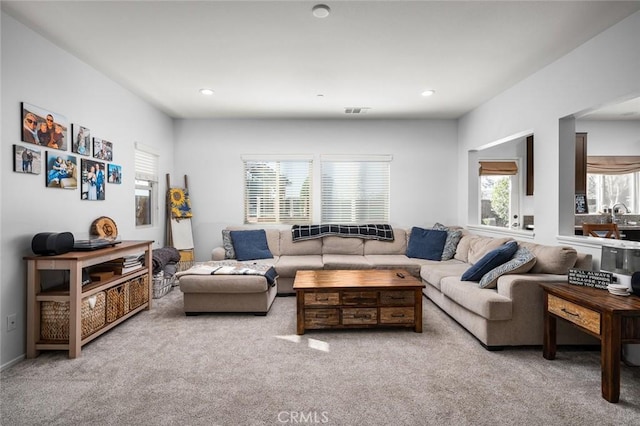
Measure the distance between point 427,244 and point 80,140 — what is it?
14.7ft

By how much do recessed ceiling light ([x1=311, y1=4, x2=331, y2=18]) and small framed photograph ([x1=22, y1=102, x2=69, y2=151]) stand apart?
2.42 metres

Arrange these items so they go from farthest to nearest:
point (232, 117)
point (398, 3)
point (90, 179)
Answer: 1. point (232, 117)
2. point (90, 179)
3. point (398, 3)

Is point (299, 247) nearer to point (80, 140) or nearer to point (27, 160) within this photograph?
point (80, 140)

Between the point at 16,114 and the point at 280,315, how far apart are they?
9.66ft

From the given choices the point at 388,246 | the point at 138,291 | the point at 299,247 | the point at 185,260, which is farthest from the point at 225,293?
the point at 388,246

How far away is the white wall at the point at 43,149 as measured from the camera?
2498 mm

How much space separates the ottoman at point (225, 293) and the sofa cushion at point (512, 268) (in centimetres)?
223

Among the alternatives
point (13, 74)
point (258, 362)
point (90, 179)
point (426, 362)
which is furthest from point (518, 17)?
point (90, 179)

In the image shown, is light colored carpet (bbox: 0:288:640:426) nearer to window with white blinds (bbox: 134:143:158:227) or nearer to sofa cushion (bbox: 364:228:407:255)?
window with white blinds (bbox: 134:143:158:227)

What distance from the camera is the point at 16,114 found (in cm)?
259

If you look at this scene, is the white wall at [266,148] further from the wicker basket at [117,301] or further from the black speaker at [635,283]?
the black speaker at [635,283]

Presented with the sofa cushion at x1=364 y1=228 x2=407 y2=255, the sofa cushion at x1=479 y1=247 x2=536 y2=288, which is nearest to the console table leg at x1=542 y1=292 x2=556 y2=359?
the sofa cushion at x1=479 y1=247 x2=536 y2=288

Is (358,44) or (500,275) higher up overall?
(358,44)

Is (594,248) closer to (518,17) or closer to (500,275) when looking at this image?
(500,275)
